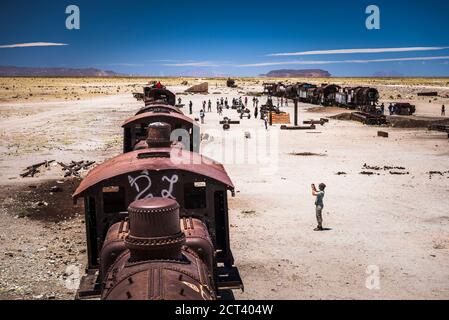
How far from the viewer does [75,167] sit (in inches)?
957

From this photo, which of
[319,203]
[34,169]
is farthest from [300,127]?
[319,203]

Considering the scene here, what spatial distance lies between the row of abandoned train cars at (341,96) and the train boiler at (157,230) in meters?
35.4

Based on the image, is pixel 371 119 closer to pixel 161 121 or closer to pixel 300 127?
pixel 300 127

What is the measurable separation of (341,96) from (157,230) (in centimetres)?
6253

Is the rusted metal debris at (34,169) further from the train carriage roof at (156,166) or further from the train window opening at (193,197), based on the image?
the train carriage roof at (156,166)

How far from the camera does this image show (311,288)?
1080 centimetres

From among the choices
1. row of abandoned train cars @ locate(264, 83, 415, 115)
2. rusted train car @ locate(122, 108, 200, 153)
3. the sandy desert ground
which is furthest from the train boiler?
row of abandoned train cars @ locate(264, 83, 415, 115)

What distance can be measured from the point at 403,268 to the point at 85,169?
1826 cm

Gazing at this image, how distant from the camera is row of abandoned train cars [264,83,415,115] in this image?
54.0 metres

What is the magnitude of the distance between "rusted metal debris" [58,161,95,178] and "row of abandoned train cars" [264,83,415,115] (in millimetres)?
24880

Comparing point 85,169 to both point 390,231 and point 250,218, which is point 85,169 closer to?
point 250,218

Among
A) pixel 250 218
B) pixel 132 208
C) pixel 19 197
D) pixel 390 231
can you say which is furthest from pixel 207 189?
pixel 19 197

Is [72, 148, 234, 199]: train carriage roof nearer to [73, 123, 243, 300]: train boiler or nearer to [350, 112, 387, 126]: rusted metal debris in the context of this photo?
[73, 123, 243, 300]: train boiler

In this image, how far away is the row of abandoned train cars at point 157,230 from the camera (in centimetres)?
581
